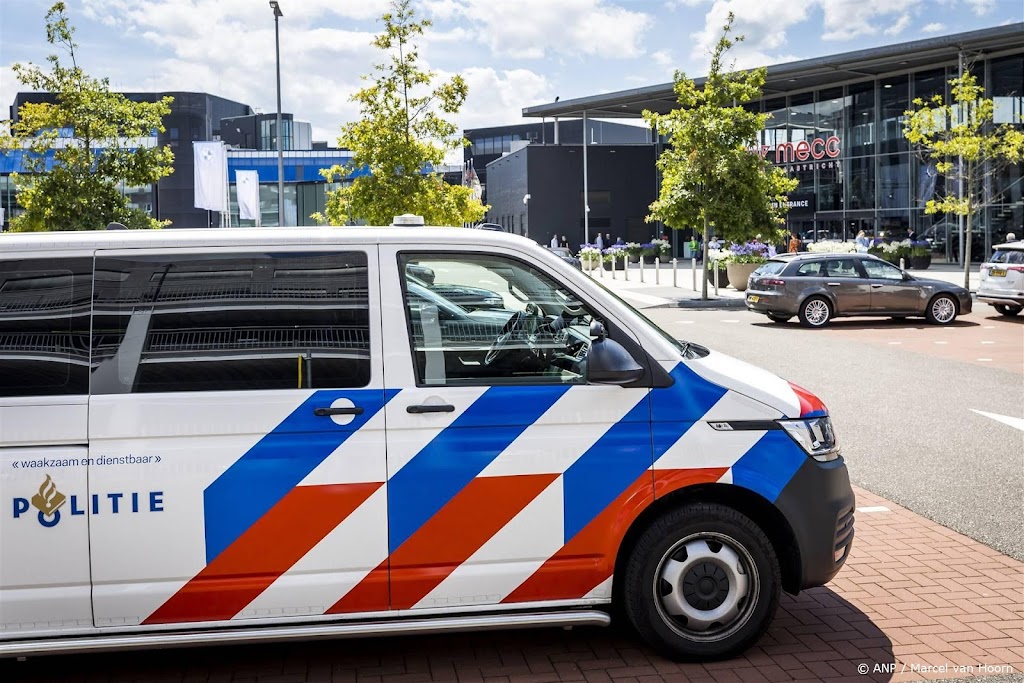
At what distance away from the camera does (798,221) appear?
172 ft

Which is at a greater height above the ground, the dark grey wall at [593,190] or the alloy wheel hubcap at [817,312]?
the dark grey wall at [593,190]

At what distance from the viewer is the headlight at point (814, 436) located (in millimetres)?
4391

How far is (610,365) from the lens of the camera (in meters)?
4.13

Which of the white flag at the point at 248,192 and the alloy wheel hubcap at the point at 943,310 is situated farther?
the white flag at the point at 248,192

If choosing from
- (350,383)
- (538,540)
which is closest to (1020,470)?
(538,540)

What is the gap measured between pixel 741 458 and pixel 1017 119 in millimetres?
42465

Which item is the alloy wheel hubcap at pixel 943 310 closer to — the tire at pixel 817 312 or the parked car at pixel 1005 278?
the parked car at pixel 1005 278

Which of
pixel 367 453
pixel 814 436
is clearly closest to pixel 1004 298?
pixel 814 436

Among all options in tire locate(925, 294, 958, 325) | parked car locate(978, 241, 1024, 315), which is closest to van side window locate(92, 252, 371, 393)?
tire locate(925, 294, 958, 325)

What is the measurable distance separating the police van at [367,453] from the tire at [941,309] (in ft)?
58.3

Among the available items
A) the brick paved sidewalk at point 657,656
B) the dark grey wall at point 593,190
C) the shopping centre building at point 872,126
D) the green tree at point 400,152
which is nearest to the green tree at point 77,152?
the green tree at point 400,152

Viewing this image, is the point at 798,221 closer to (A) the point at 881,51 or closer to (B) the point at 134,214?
(A) the point at 881,51

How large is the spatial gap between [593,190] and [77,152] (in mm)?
47325

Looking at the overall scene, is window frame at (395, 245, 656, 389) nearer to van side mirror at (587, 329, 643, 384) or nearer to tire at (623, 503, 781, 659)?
van side mirror at (587, 329, 643, 384)
